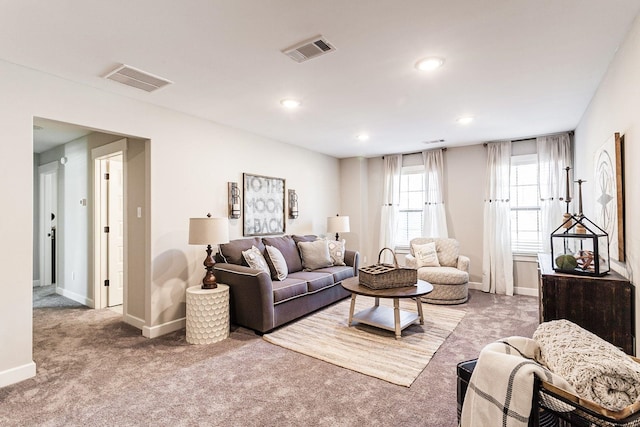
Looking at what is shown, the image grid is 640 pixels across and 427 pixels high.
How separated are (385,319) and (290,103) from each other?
2.54 metres

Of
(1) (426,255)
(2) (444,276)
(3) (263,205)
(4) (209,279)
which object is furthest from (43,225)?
(2) (444,276)

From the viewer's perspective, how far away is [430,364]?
Answer: 2.73 meters

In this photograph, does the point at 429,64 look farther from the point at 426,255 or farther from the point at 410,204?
the point at 410,204

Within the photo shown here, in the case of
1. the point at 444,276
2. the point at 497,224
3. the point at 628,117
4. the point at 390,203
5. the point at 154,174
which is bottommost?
the point at 444,276

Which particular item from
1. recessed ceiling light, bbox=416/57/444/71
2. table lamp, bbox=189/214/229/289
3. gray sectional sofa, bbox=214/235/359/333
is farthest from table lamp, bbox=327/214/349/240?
recessed ceiling light, bbox=416/57/444/71

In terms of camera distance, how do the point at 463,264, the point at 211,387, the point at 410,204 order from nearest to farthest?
the point at 211,387 → the point at 463,264 → the point at 410,204

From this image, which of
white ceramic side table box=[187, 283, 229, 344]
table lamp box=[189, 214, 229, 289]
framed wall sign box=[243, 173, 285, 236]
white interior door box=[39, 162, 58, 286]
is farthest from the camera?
white interior door box=[39, 162, 58, 286]

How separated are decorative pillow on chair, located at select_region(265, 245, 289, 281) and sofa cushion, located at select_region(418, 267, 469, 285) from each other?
6.80 feet

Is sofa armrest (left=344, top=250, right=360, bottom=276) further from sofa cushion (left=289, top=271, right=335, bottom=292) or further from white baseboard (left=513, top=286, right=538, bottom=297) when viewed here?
white baseboard (left=513, top=286, right=538, bottom=297)

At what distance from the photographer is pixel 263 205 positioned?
15.6 ft

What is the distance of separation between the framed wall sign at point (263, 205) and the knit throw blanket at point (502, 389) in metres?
3.63

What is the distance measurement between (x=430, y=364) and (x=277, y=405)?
134 cm

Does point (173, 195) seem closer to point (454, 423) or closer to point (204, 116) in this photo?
point (204, 116)

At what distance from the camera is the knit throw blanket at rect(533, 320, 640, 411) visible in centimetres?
109
